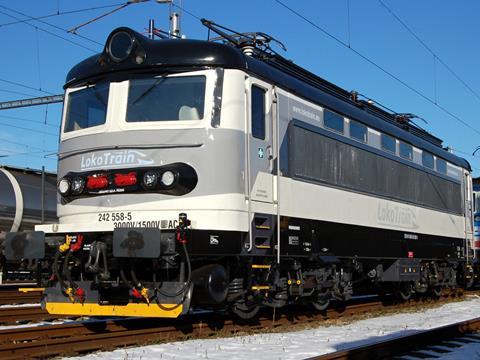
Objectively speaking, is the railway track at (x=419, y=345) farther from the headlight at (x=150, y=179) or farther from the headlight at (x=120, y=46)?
the headlight at (x=120, y=46)

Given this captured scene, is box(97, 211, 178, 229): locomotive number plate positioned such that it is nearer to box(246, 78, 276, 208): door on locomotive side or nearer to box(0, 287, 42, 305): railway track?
box(246, 78, 276, 208): door on locomotive side

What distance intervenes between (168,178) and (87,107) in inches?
77.8

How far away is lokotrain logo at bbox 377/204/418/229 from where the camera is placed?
11750 millimetres

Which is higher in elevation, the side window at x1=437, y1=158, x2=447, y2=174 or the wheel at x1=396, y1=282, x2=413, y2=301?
the side window at x1=437, y1=158, x2=447, y2=174

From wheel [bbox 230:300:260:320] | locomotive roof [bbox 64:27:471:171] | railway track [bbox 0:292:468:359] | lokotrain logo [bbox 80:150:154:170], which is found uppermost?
locomotive roof [bbox 64:27:471:171]

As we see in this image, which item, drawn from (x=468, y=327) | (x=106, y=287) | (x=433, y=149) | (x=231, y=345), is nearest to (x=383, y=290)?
(x=433, y=149)

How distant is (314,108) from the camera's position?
9922mm

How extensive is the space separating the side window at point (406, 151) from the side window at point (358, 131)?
77.1 inches

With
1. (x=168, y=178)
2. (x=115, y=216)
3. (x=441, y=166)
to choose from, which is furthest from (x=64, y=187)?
(x=441, y=166)

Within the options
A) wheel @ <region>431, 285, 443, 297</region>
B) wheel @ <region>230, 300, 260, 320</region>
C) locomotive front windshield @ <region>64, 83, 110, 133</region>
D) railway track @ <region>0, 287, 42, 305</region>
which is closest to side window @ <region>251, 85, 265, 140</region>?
locomotive front windshield @ <region>64, 83, 110, 133</region>

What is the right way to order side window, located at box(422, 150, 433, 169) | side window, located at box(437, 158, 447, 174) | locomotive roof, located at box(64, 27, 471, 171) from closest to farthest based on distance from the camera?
locomotive roof, located at box(64, 27, 471, 171) → side window, located at box(422, 150, 433, 169) → side window, located at box(437, 158, 447, 174)

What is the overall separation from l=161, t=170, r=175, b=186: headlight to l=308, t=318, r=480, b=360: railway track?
267cm

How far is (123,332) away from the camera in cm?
806

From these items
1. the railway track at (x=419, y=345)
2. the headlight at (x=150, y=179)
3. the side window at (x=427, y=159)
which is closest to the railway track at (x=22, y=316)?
→ the headlight at (x=150, y=179)
